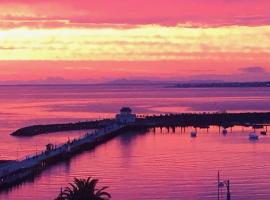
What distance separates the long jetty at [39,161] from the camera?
43906 millimetres

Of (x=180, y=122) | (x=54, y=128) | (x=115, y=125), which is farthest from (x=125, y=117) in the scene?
(x=54, y=128)

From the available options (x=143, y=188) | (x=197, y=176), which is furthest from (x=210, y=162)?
(x=143, y=188)

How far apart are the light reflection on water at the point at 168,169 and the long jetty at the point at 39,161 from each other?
748 millimetres

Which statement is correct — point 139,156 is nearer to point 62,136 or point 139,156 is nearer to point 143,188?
point 143,188

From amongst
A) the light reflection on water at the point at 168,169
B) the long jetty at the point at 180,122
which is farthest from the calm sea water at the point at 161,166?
the long jetty at the point at 180,122

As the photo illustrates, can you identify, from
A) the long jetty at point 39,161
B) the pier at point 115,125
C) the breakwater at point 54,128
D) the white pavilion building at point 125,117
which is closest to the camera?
the long jetty at point 39,161

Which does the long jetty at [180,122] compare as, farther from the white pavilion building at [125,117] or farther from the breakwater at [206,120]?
the white pavilion building at [125,117]

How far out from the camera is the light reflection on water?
40.1 metres

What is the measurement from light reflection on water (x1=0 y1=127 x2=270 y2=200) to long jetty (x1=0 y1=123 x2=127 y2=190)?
0.75 m

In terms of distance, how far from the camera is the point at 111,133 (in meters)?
75.4

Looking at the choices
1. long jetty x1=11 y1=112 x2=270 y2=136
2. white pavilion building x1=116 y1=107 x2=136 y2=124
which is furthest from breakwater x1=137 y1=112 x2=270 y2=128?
white pavilion building x1=116 y1=107 x2=136 y2=124

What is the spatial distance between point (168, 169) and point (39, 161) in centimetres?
872

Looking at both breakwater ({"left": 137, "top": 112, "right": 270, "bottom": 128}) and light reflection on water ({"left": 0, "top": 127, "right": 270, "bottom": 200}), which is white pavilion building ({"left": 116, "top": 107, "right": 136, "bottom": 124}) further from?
light reflection on water ({"left": 0, "top": 127, "right": 270, "bottom": 200})

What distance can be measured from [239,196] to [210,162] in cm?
1274
